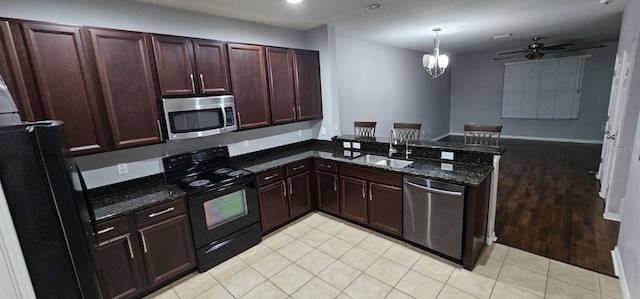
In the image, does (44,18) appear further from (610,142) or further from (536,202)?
(610,142)

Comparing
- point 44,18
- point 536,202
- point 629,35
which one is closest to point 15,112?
point 44,18

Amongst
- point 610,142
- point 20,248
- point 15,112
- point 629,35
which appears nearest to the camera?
point 20,248

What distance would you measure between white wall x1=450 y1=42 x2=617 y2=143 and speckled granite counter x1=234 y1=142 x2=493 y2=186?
21.8ft

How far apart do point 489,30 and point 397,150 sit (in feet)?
10.1

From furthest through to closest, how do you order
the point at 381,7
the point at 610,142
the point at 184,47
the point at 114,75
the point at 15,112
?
the point at 610,142 < the point at 381,7 < the point at 184,47 < the point at 114,75 < the point at 15,112

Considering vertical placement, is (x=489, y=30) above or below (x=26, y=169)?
above

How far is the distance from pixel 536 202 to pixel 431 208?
2258 mm

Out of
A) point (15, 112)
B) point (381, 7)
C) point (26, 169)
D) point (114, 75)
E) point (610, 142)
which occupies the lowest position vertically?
point (610, 142)

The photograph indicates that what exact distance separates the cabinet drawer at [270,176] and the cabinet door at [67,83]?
4.71 ft

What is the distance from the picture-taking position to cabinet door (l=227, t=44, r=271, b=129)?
295 centimetres

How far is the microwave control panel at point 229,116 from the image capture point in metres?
2.85

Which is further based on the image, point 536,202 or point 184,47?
point 536,202

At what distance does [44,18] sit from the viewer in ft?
6.65

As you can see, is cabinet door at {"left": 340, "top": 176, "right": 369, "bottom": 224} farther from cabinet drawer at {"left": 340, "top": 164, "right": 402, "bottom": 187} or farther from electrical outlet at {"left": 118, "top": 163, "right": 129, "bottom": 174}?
electrical outlet at {"left": 118, "top": 163, "right": 129, "bottom": 174}
